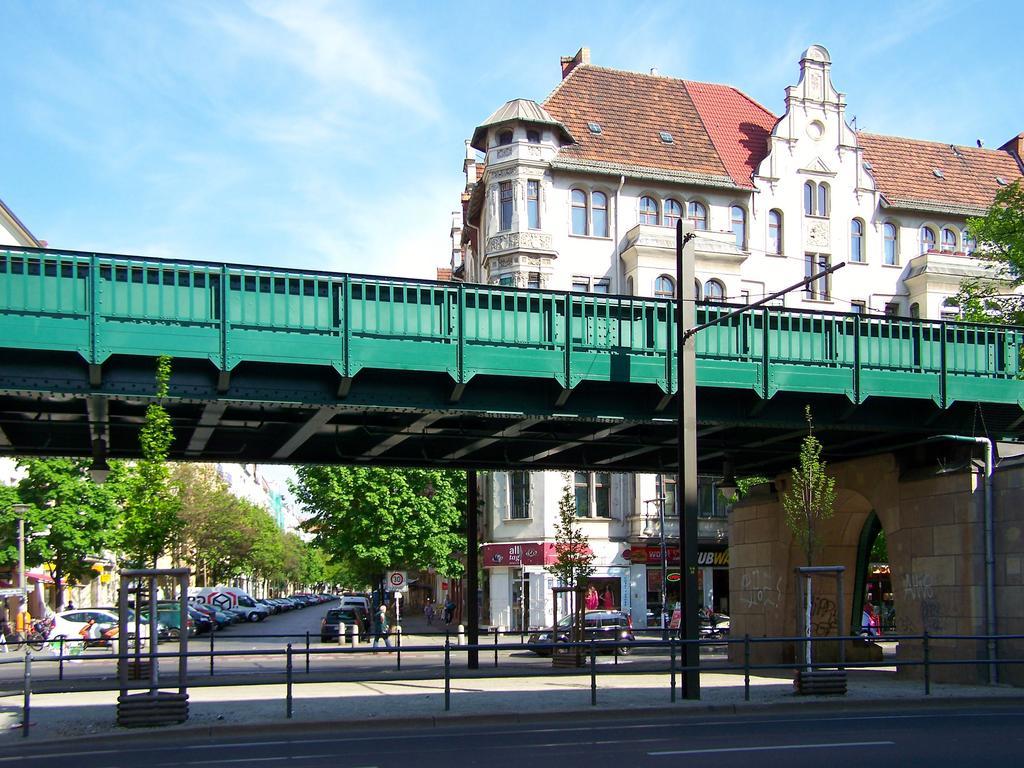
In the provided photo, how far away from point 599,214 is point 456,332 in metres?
31.3

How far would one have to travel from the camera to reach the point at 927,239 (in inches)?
2132

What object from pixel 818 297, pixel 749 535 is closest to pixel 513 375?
pixel 749 535

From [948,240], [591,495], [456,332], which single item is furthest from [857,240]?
[456,332]

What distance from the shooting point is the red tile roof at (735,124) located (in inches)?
2037

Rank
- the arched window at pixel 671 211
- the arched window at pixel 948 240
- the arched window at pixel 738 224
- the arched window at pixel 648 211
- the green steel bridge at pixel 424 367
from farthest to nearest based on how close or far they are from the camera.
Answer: the arched window at pixel 948 240
the arched window at pixel 738 224
the arched window at pixel 671 211
the arched window at pixel 648 211
the green steel bridge at pixel 424 367

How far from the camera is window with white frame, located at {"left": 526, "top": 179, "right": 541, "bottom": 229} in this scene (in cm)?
4728

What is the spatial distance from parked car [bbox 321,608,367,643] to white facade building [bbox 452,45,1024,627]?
729 centimetres

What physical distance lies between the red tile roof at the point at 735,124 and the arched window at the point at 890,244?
6832 millimetres

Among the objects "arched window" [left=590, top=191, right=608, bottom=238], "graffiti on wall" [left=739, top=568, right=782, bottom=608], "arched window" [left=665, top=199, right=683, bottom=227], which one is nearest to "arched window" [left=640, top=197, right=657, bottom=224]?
"arched window" [left=665, top=199, right=683, bottom=227]

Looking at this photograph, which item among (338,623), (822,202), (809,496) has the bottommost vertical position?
(338,623)

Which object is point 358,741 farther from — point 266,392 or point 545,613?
point 545,613

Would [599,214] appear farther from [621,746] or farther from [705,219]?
[621,746]

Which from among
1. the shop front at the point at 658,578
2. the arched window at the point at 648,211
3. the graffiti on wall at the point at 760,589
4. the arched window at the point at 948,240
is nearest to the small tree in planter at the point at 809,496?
the graffiti on wall at the point at 760,589

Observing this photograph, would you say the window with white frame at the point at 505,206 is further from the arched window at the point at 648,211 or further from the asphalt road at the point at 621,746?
Answer: the asphalt road at the point at 621,746
